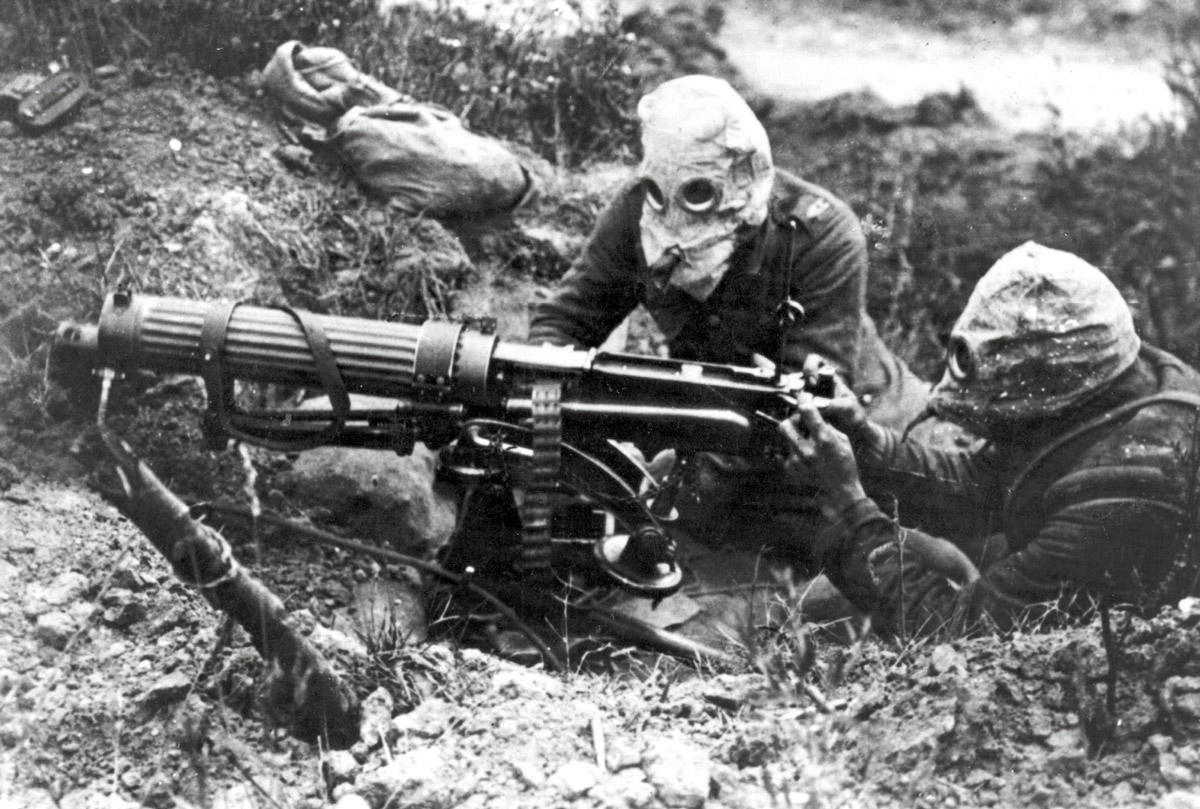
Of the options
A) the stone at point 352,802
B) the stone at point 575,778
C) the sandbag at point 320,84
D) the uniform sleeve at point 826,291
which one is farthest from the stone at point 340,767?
the sandbag at point 320,84

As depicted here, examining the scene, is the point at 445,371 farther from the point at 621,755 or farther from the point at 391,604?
the point at 621,755

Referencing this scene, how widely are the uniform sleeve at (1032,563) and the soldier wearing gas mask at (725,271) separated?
2.43ft

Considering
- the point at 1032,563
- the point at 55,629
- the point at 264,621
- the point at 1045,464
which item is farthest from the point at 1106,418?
the point at 55,629

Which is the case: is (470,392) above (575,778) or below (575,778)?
above

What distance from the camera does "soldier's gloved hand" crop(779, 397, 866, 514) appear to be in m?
3.89

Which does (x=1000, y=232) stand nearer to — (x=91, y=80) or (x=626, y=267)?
(x=626, y=267)

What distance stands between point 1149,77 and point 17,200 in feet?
20.2

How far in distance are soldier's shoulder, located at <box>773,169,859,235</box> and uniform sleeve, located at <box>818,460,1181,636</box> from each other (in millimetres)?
1292

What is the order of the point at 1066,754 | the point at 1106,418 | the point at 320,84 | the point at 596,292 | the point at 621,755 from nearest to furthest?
the point at 1066,754 < the point at 621,755 < the point at 1106,418 < the point at 596,292 < the point at 320,84

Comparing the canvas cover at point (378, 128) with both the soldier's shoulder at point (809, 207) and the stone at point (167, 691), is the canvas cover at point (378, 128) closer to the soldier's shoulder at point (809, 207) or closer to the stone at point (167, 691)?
the soldier's shoulder at point (809, 207)

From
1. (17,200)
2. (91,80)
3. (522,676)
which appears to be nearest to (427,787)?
(522,676)

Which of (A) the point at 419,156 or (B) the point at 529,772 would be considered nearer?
(B) the point at 529,772

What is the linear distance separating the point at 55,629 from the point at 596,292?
2.32 meters

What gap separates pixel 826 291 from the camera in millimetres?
4785
